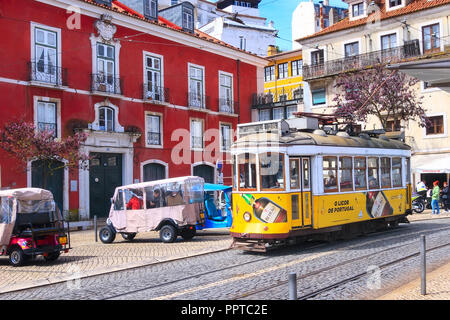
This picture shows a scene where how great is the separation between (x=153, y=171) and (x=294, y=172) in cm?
1669

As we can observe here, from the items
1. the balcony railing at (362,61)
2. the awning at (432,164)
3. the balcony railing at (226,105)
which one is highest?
the balcony railing at (362,61)

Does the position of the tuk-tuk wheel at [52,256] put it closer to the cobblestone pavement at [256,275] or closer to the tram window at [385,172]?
the cobblestone pavement at [256,275]

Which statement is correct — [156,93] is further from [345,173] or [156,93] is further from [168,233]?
[345,173]

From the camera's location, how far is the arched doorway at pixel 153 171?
28.6 m

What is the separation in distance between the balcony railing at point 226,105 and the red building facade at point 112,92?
76 mm

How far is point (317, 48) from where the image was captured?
39.7 meters

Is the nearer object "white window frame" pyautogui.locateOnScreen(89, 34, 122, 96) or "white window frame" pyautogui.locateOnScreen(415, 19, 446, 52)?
"white window frame" pyautogui.locateOnScreen(89, 34, 122, 96)

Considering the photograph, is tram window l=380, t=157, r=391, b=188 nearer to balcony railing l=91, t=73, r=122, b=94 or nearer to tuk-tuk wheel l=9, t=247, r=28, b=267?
tuk-tuk wheel l=9, t=247, r=28, b=267

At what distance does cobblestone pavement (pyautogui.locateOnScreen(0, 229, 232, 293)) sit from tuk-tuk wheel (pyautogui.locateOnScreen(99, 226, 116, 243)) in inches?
7.4

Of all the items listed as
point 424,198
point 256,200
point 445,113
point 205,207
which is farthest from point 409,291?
point 445,113

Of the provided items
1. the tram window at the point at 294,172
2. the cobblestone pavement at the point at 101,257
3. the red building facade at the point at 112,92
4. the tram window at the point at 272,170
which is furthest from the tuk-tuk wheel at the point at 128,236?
the tram window at the point at 294,172

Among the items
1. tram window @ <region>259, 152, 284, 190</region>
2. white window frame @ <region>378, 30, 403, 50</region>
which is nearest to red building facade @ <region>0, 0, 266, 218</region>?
white window frame @ <region>378, 30, 403, 50</region>

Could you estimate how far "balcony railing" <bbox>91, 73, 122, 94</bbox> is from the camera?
25.8 metres
